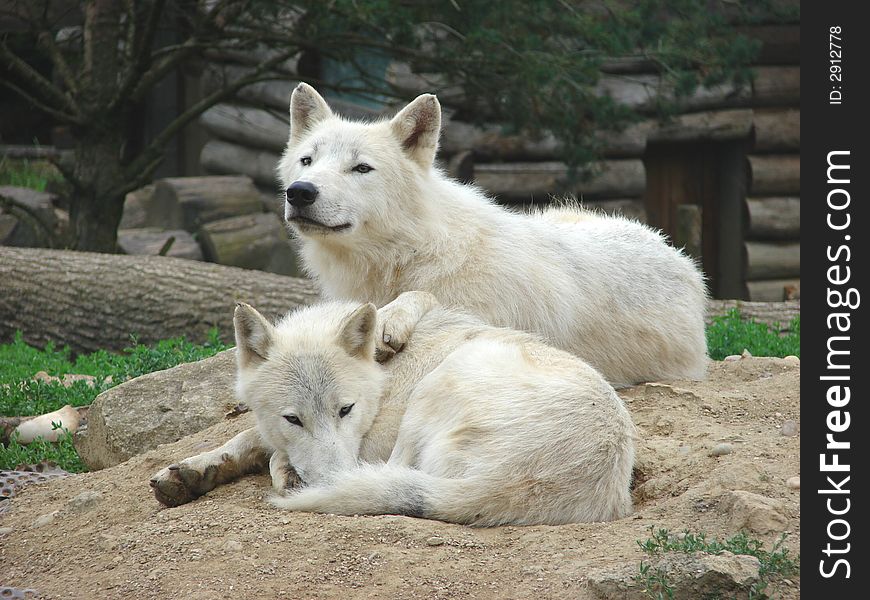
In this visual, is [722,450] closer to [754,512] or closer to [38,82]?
[754,512]

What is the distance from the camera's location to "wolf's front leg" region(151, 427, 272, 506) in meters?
4.79

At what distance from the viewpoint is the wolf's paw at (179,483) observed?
4.77 metres

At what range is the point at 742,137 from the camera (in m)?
14.8

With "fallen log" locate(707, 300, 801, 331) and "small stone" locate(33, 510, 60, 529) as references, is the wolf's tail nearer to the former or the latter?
"small stone" locate(33, 510, 60, 529)

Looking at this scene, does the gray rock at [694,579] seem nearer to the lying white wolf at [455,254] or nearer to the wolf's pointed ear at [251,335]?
the wolf's pointed ear at [251,335]

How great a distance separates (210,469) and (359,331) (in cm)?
96

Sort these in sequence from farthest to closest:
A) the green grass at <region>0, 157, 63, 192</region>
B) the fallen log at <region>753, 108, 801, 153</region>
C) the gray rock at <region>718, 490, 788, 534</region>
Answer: the green grass at <region>0, 157, 63, 192</region> < the fallen log at <region>753, 108, 801, 153</region> < the gray rock at <region>718, 490, 788, 534</region>

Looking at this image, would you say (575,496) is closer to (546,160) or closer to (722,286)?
(546,160)

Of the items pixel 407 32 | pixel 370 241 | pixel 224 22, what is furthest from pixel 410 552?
pixel 224 22

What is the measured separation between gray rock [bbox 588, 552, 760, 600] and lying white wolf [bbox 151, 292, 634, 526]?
0.80 meters

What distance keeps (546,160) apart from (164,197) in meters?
5.35

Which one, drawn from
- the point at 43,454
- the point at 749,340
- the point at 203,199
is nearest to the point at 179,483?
the point at 43,454

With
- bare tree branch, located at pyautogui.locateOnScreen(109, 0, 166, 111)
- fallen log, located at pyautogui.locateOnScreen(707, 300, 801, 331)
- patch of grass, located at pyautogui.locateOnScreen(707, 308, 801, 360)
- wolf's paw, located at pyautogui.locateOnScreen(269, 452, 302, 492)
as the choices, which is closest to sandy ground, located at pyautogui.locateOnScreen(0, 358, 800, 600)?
wolf's paw, located at pyautogui.locateOnScreen(269, 452, 302, 492)

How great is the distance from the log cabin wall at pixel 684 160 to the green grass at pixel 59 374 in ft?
19.7
